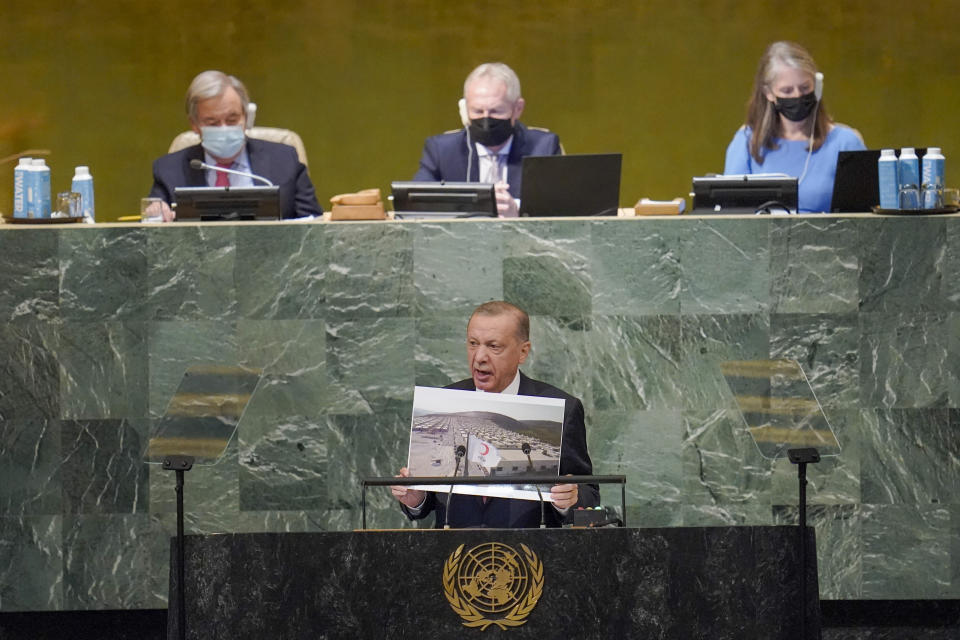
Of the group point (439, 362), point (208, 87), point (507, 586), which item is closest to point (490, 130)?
point (208, 87)

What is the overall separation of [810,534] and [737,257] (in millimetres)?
1548

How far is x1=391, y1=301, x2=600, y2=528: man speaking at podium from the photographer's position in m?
3.80

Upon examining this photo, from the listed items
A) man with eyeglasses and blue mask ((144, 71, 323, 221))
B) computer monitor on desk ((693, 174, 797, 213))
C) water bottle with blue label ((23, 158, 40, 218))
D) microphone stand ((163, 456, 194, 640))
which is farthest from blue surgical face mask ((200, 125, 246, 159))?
microphone stand ((163, 456, 194, 640))

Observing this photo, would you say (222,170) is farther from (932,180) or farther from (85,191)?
(932,180)

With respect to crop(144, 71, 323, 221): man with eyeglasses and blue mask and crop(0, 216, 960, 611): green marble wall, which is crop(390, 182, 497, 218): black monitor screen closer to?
crop(0, 216, 960, 611): green marble wall

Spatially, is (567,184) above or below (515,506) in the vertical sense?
above

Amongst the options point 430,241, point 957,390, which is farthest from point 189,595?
point 957,390

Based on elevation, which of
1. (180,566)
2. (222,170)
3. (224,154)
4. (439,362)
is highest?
(224,154)

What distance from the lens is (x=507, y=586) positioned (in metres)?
3.26

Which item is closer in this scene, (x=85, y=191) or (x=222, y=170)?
(x=85, y=191)

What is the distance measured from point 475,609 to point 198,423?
2.73ft

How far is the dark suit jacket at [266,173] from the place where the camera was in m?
5.77

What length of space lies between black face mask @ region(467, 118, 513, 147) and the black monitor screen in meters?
0.83

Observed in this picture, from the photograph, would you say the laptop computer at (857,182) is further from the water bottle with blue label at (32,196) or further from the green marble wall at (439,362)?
the water bottle with blue label at (32,196)
